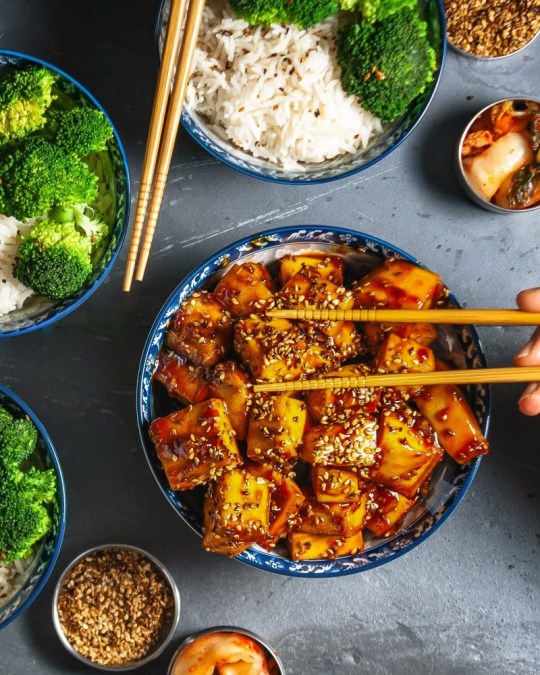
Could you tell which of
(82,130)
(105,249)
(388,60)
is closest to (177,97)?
(82,130)

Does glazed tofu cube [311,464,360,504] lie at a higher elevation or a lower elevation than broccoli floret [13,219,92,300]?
lower

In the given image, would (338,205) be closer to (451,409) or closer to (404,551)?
(451,409)

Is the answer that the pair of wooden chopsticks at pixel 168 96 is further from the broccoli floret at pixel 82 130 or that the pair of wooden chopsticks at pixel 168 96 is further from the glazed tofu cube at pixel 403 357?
the glazed tofu cube at pixel 403 357

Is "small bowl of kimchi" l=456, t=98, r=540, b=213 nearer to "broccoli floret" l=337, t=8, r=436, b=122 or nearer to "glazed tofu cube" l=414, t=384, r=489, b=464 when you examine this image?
"broccoli floret" l=337, t=8, r=436, b=122

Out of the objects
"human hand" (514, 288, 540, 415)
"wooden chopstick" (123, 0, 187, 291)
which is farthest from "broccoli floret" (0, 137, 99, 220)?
"human hand" (514, 288, 540, 415)

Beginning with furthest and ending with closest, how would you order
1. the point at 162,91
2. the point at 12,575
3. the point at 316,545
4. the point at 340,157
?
the point at 12,575 → the point at 340,157 → the point at 316,545 → the point at 162,91

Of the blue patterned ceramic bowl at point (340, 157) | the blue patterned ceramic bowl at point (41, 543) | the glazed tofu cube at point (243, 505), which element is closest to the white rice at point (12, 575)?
the blue patterned ceramic bowl at point (41, 543)

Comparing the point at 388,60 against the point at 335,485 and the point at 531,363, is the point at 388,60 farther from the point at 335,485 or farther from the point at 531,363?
the point at 335,485

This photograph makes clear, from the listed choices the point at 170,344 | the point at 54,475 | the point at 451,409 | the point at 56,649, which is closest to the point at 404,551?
the point at 451,409
